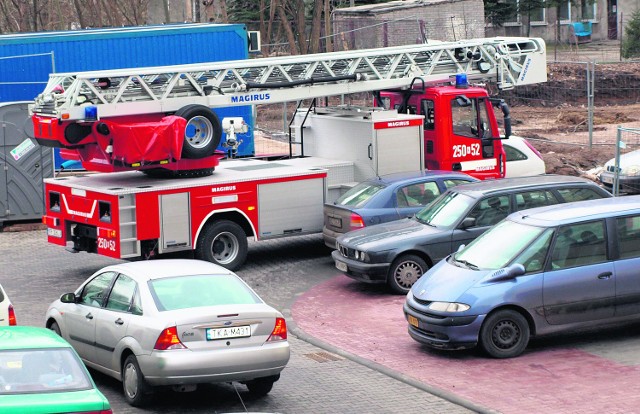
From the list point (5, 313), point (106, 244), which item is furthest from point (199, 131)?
point (5, 313)

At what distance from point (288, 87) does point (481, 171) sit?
3752 mm

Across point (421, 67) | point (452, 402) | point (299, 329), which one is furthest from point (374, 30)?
point (452, 402)

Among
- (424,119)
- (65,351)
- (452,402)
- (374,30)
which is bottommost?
(452,402)

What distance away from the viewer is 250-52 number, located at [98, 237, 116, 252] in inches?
642

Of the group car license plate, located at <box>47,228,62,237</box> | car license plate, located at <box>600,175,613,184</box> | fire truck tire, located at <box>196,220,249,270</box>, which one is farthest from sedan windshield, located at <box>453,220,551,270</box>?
car license plate, located at <box>600,175,613,184</box>

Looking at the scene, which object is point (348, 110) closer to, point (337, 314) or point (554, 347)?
point (337, 314)

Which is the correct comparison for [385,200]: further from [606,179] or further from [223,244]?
[606,179]

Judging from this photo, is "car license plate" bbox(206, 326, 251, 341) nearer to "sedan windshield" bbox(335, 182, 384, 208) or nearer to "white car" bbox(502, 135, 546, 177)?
"sedan windshield" bbox(335, 182, 384, 208)

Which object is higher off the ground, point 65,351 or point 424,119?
point 424,119

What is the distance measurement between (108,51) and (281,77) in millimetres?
9454

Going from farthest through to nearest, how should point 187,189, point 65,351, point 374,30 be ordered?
point 374,30 < point 187,189 < point 65,351

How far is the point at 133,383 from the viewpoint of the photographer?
34.0 ft

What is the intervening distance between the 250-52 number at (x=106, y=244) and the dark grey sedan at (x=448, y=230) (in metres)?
3.49

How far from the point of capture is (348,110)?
64.8 ft
